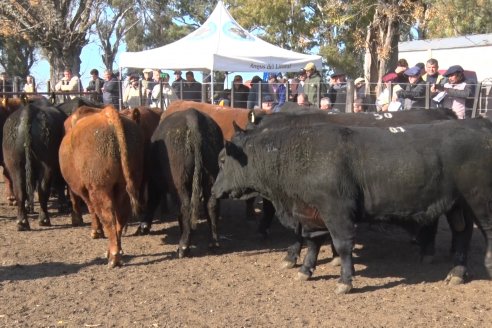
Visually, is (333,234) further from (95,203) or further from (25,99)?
(25,99)

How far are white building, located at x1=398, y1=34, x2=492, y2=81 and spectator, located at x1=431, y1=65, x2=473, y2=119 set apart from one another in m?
17.7

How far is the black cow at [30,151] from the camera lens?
8.12 meters

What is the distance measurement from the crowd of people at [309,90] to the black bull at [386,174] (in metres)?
3.22

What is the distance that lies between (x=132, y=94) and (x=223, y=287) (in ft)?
37.0

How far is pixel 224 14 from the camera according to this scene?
629 inches

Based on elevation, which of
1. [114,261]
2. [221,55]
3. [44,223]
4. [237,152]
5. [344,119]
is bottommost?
[44,223]

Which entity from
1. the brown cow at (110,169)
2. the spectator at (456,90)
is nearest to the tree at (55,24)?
the spectator at (456,90)

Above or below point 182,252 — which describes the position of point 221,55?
above

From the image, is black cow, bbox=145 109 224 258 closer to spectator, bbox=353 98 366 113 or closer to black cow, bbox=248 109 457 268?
black cow, bbox=248 109 457 268

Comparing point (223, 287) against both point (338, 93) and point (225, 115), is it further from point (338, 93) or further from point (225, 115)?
point (338, 93)

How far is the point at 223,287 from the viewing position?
19.4ft

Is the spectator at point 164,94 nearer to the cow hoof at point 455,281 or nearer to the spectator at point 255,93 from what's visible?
the spectator at point 255,93

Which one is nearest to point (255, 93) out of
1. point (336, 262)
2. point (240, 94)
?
point (240, 94)

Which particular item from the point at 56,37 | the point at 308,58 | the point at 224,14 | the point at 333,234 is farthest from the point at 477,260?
the point at 56,37
